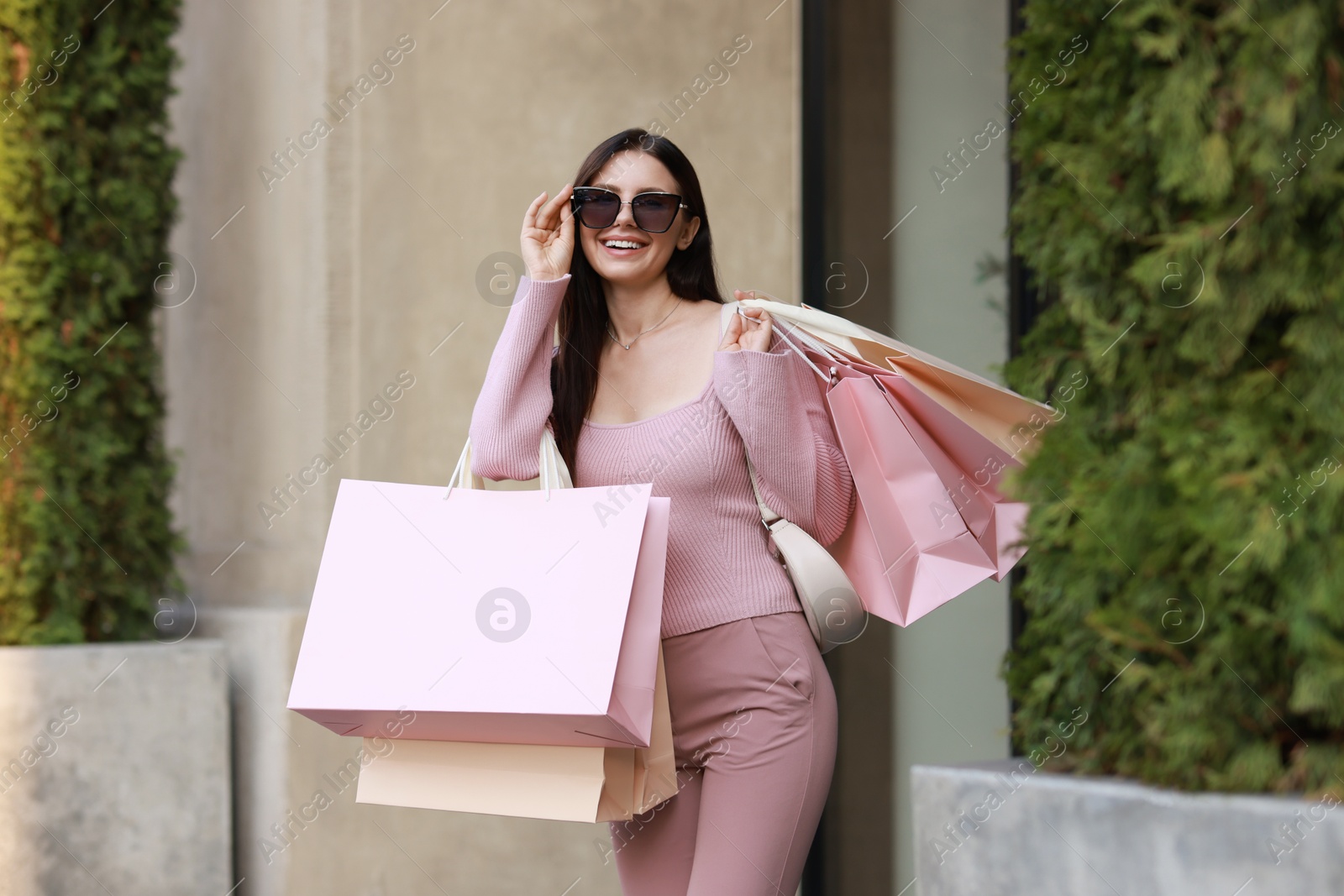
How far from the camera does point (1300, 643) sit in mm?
1290

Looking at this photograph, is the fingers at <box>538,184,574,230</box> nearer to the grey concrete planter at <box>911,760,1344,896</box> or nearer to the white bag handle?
the white bag handle

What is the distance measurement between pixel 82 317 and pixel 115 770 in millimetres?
1491

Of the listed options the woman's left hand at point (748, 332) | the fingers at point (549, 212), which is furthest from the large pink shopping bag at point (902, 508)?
the fingers at point (549, 212)

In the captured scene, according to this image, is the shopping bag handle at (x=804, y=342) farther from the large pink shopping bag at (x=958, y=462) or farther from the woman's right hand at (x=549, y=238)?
the woman's right hand at (x=549, y=238)

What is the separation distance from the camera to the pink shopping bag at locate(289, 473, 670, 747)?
2086 millimetres

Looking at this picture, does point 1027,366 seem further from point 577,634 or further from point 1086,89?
point 577,634

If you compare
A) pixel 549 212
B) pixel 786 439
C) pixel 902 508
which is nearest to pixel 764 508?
pixel 786 439

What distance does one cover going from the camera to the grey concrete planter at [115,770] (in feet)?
13.1

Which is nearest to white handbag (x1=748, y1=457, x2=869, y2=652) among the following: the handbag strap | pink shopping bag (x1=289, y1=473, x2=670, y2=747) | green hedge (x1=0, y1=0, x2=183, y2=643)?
the handbag strap

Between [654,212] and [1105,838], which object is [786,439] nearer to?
[654,212]

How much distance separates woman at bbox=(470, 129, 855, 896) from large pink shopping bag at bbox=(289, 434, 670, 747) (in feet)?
0.79

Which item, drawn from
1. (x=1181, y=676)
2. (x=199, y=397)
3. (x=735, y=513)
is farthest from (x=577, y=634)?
(x=199, y=397)

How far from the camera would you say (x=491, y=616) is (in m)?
2.17

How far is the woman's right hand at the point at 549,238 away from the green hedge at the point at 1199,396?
46.0 inches
